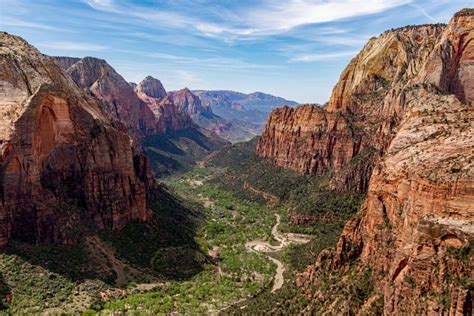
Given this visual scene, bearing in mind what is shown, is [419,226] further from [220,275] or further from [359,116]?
[359,116]

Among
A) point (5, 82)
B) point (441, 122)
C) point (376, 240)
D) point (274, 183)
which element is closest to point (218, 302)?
point (376, 240)

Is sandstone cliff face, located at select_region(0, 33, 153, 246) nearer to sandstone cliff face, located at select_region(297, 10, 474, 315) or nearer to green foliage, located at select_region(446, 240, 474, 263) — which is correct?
sandstone cliff face, located at select_region(297, 10, 474, 315)

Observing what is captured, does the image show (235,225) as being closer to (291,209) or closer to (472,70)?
(291,209)

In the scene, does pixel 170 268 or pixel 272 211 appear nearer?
pixel 170 268

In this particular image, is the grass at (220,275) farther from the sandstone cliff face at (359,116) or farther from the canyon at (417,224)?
the sandstone cliff face at (359,116)

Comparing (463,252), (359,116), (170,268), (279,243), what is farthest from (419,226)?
(359,116)
